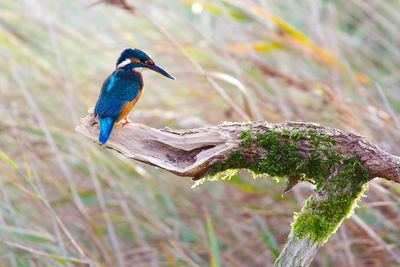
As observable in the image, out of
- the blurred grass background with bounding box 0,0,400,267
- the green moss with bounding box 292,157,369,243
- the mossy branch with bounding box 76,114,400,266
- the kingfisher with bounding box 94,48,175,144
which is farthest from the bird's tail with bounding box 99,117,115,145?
the blurred grass background with bounding box 0,0,400,267

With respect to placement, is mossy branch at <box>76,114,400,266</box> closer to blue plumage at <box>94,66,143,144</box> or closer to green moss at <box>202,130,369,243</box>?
green moss at <box>202,130,369,243</box>

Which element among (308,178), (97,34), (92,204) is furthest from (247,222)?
(308,178)

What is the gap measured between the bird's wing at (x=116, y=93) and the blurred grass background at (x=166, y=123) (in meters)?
0.54

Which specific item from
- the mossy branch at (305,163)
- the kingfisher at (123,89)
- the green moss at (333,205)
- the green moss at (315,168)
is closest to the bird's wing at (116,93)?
the kingfisher at (123,89)

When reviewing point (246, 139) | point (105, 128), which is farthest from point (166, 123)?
point (246, 139)

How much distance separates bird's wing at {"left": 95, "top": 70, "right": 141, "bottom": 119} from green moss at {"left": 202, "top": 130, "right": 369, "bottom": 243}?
1.04 ft

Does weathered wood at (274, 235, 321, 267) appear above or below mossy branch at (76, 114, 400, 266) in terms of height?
below

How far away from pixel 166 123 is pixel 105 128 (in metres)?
1.29

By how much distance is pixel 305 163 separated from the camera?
52.1 inches

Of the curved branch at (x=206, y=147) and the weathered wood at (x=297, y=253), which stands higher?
the curved branch at (x=206, y=147)

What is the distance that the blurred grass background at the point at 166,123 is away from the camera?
95.7 inches

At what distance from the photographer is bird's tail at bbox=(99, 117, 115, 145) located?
1.47 meters

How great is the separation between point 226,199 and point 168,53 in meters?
0.62

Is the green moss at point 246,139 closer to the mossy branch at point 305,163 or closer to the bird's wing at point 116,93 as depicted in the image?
the mossy branch at point 305,163
